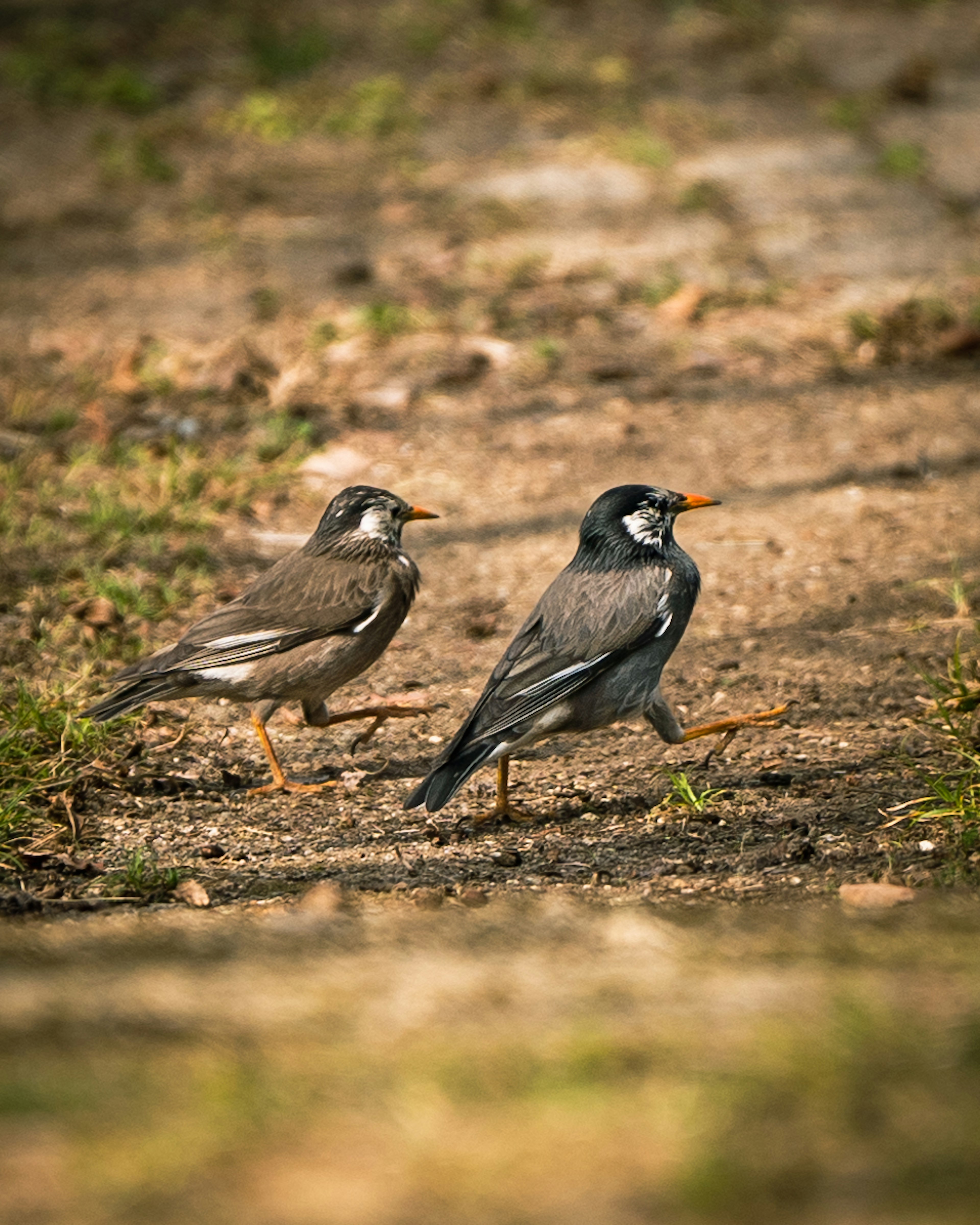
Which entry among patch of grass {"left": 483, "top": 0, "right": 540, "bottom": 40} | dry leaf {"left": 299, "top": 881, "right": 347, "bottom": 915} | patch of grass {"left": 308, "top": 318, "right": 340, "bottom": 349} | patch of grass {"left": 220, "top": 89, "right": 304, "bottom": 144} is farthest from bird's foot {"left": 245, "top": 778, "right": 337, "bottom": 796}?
patch of grass {"left": 483, "top": 0, "right": 540, "bottom": 40}

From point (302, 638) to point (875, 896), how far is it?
2.15m

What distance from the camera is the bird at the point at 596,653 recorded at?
4395 millimetres

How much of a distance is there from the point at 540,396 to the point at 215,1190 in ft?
19.6

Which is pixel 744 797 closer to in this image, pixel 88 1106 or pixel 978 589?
pixel 978 589

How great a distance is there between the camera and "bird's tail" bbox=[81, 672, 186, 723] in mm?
4668

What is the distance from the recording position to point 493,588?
6.04 meters

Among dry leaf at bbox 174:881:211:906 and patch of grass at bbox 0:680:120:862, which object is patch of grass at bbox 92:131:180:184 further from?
dry leaf at bbox 174:881:211:906

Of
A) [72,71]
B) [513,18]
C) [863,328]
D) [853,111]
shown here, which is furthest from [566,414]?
[513,18]

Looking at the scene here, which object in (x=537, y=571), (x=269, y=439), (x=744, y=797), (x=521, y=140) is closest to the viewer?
(x=744, y=797)

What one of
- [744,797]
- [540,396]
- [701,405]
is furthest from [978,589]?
[540,396]

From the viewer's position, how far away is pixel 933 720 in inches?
188

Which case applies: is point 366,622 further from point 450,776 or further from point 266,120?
point 266,120

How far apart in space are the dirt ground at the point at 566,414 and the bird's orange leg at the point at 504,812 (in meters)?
0.04

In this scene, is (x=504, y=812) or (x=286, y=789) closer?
(x=504, y=812)
